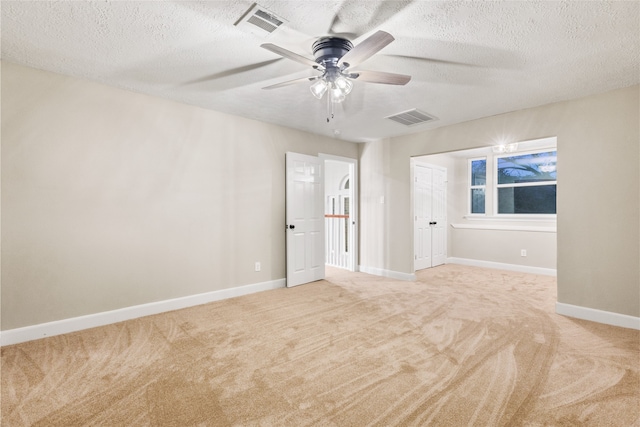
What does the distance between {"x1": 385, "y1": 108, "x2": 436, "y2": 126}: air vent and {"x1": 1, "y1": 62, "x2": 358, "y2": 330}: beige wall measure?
6.26 ft

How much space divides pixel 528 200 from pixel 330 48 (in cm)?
549

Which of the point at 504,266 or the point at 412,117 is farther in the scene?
the point at 504,266

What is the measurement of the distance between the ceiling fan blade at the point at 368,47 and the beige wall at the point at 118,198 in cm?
234

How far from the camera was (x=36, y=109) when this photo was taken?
2.73 meters

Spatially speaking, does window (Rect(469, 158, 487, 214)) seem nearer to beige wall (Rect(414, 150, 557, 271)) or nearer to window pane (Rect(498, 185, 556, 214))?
beige wall (Rect(414, 150, 557, 271))

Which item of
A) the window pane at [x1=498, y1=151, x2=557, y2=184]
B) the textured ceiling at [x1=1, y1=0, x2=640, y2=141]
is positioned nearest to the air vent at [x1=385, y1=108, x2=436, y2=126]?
the textured ceiling at [x1=1, y1=0, x2=640, y2=141]

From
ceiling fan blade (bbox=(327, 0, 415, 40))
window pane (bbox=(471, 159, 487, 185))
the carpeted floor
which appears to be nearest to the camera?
the carpeted floor

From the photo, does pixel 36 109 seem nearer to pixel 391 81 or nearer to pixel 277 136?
pixel 277 136

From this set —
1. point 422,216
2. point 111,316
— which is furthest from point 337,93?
point 422,216

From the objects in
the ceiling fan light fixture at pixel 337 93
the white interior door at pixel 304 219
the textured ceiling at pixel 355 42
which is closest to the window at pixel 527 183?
the textured ceiling at pixel 355 42

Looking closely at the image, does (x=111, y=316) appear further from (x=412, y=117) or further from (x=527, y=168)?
(x=527, y=168)

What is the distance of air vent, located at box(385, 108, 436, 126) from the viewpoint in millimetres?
3938

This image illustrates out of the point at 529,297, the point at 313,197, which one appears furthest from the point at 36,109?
the point at 529,297

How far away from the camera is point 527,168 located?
581 cm
